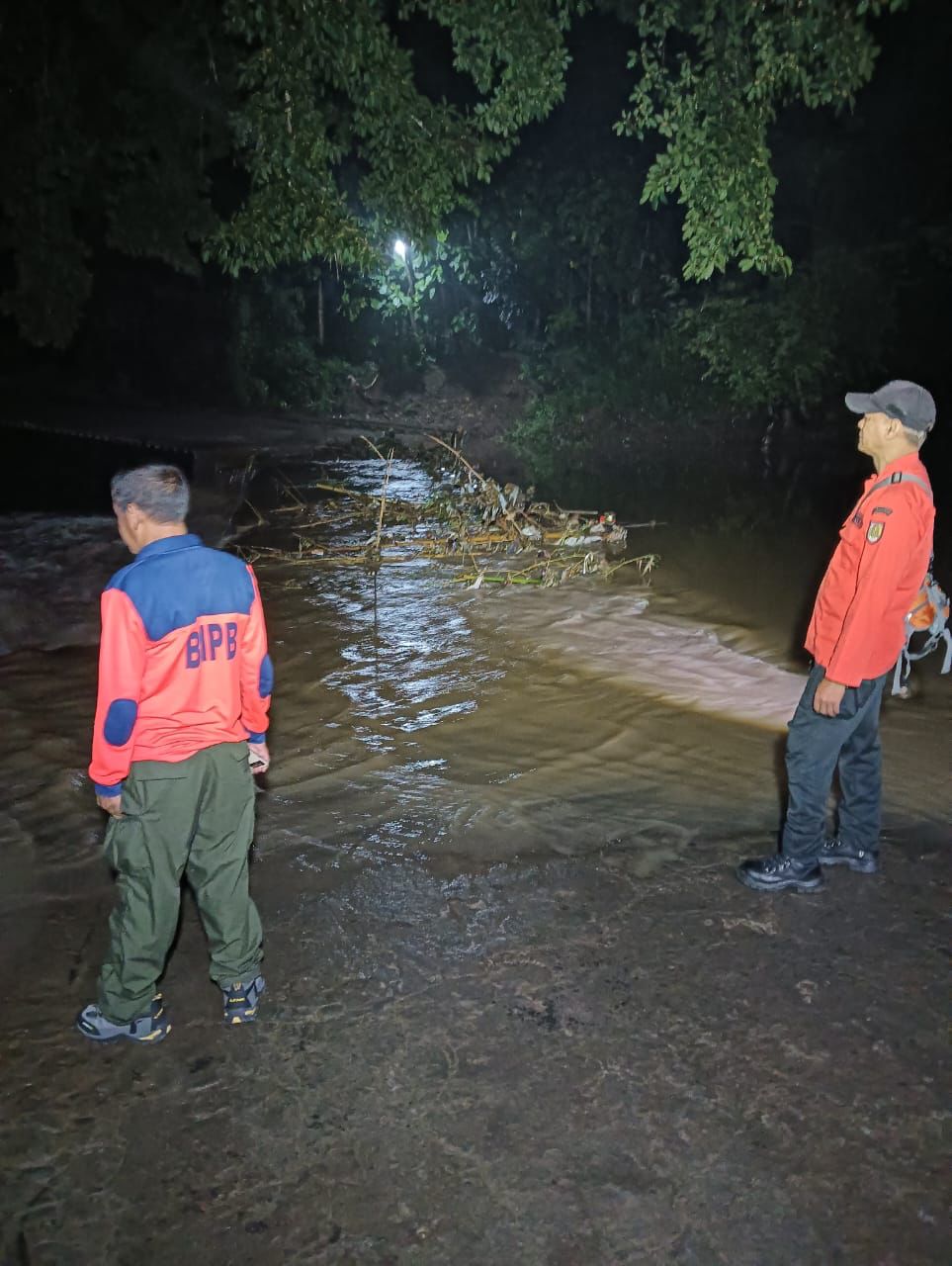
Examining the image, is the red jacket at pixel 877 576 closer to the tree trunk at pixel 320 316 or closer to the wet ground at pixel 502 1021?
the wet ground at pixel 502 1021

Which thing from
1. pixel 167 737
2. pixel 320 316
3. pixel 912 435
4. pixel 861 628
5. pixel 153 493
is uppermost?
pixel 320 316

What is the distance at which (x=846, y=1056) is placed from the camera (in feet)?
10.0

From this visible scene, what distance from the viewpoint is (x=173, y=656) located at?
289cm

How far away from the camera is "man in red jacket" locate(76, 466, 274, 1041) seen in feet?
9.27

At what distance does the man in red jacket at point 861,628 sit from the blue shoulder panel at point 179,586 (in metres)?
2.12

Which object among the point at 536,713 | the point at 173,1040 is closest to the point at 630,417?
the point at 536,713

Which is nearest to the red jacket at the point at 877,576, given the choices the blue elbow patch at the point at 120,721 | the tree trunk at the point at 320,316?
the blue elbow patch at the point at 120,721

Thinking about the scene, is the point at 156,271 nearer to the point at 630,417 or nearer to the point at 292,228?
the point at 630,417

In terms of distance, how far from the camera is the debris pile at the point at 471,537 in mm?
9711

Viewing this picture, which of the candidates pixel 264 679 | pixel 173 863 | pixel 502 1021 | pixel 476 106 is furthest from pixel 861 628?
pixel 476 106

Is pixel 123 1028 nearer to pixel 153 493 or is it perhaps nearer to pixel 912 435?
pixel 153 493

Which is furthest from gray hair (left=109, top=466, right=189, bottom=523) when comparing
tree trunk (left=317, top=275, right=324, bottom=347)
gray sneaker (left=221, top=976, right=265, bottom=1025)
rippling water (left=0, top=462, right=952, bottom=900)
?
tree trunk (left=317, top=275, right=324, bottom=347)

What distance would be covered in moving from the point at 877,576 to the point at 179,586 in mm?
2337

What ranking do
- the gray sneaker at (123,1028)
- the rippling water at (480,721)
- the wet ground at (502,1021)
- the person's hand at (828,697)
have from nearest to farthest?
the wet ground at (502,1021) < the gray sneaker at (123,1028) < the person's hand at (828,697) < the rippling water at (480,721)
